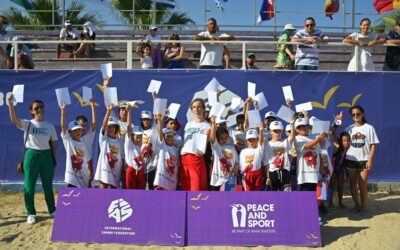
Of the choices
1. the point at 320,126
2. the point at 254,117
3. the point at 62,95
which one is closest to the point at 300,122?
the point at 320,126

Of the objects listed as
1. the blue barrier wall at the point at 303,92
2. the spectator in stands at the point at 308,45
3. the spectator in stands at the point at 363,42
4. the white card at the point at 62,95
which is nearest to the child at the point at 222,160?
the white card at the point at 62,95

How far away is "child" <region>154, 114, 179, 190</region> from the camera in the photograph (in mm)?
6207

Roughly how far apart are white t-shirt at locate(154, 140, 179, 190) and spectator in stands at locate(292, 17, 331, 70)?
142 inches

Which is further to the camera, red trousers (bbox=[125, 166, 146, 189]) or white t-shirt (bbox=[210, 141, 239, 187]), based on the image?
red trousers (bbox=[125, 166, 146, 189])

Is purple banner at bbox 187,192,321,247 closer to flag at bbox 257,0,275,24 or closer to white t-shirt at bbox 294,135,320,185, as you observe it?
white t-shirt at bbox 294,135,320,185

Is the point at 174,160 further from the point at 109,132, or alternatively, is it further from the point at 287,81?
the point at 287,81

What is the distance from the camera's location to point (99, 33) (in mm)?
14906

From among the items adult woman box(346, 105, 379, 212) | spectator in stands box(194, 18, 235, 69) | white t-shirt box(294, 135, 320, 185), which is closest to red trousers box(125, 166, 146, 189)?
white t-shirt box(294, 135, 320, 185)

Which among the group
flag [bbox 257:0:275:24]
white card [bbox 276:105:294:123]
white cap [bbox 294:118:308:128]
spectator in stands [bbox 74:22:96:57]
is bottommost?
white cap [bbox 294:118:308:128]

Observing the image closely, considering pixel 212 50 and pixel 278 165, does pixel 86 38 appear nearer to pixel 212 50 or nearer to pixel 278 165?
pixel 212 50

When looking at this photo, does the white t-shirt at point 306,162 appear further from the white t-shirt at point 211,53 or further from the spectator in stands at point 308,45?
the white t-shirt at point 211,53

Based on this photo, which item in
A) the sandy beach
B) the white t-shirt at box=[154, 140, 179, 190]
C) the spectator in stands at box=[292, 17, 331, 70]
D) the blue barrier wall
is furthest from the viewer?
the blue barrier wall

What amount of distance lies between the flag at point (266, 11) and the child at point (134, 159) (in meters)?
8.96

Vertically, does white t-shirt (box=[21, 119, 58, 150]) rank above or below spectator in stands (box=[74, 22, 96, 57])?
below
